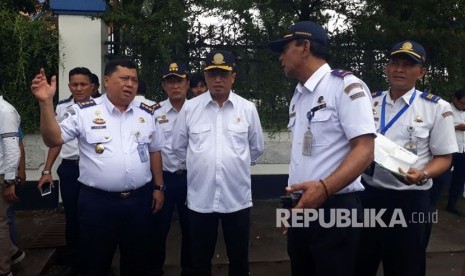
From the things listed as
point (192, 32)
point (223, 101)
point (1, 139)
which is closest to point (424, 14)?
point (192, 32)

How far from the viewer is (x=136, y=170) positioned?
3.24 m

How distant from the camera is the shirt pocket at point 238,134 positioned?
134 inches

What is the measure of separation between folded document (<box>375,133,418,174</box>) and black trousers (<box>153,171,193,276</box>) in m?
2.05

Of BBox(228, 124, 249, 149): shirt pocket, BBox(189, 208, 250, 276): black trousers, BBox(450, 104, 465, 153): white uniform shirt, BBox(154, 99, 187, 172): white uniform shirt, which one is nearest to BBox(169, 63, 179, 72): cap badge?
BBox(154, 99, 187, 172): white uniform shirt

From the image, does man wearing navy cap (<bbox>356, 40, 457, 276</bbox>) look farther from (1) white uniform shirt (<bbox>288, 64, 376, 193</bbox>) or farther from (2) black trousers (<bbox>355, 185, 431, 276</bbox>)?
(1) white uniform shirt (<bbox>288, 64, 376, 193</bbox>)

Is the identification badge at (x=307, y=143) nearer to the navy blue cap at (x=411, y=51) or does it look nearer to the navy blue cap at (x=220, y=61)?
the navy blue cap at (x=411, y=51)

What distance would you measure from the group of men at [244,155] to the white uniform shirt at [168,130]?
0.42 ft

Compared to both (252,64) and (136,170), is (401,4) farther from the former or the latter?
(136,170)

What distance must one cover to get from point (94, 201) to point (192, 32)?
353 cm

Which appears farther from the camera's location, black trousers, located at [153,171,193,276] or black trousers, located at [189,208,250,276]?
black trousers, located at [153,171,193,276]

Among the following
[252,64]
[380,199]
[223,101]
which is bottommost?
[380,199]

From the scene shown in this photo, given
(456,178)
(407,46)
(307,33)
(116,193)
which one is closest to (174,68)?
(116,193)

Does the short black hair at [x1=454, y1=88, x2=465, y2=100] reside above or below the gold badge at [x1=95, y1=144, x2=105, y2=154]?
above

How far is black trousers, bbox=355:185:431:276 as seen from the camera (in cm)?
279
